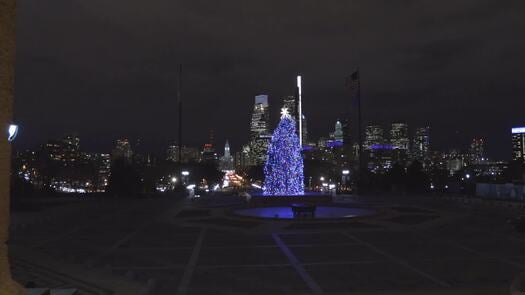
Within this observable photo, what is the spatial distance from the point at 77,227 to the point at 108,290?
17562 millimetres

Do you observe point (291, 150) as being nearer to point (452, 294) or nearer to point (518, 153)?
point (452, 294)

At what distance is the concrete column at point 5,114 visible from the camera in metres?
7.02

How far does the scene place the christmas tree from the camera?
44312 millimetres

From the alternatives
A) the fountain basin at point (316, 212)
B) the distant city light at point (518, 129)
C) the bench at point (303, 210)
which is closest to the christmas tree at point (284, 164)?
the fountain basin at point (316, 212)

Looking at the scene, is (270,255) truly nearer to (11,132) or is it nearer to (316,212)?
(11,132)

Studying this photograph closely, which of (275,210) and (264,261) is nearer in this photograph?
(264,261)

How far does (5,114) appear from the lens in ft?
23.6

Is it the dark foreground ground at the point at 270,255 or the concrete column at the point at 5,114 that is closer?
the concrete column at the point at 5,114

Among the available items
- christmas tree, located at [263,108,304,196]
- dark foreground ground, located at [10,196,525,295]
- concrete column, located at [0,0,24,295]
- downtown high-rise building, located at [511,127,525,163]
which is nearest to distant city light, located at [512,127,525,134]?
downtown high-rise building, located at [511,127,525,163]

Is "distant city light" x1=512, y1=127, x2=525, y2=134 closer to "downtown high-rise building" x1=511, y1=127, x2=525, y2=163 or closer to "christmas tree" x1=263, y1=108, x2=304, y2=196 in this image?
"downtown high-rise building" x1=511, y1=127, x2=525, y2=163

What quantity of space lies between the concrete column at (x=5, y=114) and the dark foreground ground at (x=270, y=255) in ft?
22.6

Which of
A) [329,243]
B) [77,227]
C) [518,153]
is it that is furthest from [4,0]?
[518,153]

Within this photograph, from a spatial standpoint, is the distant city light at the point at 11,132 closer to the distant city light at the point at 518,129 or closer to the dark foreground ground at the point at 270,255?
the dark foreground ground at the point at 270,255

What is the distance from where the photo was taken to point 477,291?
12.9 meters
